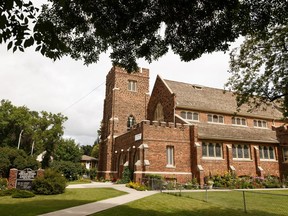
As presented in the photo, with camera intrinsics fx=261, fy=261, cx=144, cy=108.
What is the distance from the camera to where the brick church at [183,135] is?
86.0ft

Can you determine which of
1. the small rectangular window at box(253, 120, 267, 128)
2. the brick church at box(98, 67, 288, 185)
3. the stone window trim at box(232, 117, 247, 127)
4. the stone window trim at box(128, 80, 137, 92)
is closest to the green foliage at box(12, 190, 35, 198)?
the brick church at box(98, 67, 288, 185)

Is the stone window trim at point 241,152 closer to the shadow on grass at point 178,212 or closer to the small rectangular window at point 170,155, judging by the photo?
the small rectangular window at point 170,155

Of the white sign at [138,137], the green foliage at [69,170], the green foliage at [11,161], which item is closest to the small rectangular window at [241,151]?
the white sign at [138,137]

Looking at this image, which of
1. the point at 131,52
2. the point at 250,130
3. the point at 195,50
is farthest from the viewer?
the point at 250,130

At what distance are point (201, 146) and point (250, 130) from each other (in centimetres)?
939

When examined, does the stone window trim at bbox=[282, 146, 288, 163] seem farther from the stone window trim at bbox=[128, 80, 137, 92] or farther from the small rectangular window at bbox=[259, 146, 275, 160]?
the stone window trim at bbox=[128, 80, 137, 92]

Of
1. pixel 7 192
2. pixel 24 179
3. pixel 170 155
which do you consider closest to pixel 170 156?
pixel 170 155

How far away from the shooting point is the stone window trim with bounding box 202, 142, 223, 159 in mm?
27500

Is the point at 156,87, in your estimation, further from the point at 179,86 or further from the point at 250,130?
the point at 250,130

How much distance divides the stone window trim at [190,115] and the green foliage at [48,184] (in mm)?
16356

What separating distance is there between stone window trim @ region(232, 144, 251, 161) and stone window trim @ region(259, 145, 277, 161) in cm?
179

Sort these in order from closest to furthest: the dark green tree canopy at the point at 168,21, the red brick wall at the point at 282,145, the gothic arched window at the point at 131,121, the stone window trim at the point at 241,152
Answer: the dark green tree canopy at the point at 168,21
the stone window trim at the point at 241,152
the red brick wall at the point at 282,145
the gothic arched window at the point at 131,121

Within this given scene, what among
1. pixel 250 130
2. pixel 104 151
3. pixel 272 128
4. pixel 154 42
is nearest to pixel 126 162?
pixel 104 151

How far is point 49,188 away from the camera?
1834cm
